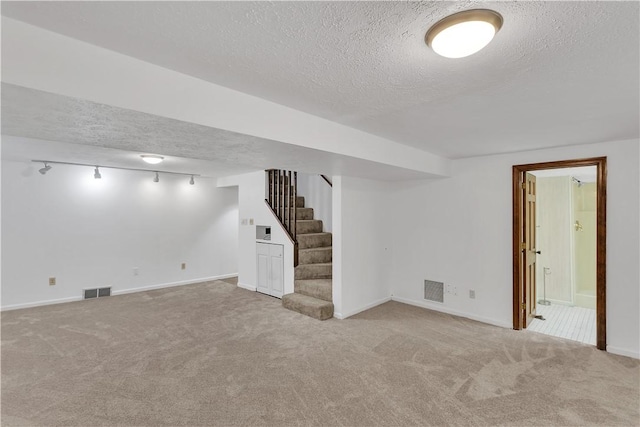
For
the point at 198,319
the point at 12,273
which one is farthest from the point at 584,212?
the point at 12,273

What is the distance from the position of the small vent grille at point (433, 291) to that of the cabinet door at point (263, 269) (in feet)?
8.97

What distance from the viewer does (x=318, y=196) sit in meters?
6.45

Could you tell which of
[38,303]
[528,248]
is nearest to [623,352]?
[528,248]

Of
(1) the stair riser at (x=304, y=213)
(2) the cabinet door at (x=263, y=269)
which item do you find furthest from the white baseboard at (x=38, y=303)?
(1) the stair riser at (x=304, y=213)

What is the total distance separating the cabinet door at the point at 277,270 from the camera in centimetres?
534

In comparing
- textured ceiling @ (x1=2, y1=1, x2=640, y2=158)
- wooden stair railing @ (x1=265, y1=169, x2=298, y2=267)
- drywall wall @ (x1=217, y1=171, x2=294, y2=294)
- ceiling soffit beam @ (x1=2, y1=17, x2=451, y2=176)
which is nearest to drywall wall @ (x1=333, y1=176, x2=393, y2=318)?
wooden stair railing @ (x1=265, y1=169, x2=298, y2=267)

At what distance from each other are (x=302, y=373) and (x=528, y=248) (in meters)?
3.37

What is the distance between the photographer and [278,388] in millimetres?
2549

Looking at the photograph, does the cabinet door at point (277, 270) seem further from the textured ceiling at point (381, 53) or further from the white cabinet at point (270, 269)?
the textured ceiling at point (381, 53)

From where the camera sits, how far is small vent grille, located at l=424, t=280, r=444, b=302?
458 centimetres

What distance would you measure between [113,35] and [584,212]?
6900mm

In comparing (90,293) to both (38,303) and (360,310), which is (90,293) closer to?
(38,303)

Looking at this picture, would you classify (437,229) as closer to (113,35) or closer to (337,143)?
(337,143)

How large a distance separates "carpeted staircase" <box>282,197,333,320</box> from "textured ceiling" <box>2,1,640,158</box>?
9.38 feet
